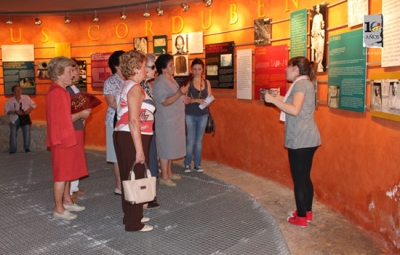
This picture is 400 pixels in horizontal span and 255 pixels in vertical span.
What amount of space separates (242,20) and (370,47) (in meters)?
3.01

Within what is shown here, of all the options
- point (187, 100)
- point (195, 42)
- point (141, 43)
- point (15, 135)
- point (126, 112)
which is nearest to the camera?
point (126, 112)

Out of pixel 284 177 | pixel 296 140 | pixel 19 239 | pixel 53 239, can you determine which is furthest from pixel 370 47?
pixel 19 239

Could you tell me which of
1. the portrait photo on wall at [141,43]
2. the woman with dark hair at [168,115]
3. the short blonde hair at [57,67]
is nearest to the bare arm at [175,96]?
the woman with dark hair at [168,115]

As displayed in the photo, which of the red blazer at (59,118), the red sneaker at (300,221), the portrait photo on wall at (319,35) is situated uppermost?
the portrait photo on wall at (319,35)

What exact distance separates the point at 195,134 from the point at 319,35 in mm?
2420

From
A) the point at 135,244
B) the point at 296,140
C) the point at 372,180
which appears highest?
the point at 296,140

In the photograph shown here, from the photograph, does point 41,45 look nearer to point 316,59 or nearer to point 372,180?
point 316,59

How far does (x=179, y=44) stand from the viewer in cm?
743

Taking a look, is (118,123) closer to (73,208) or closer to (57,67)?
(57,67)

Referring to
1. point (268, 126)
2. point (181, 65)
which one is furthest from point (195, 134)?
point (181, 65)

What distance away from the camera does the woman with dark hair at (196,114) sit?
591 centimetres

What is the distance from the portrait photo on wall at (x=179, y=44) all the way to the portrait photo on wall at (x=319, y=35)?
3.19 metres

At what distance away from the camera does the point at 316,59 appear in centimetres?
447

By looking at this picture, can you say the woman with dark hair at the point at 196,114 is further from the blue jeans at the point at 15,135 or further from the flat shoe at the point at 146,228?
the blue jeans at the point at 15,135
